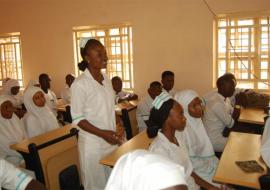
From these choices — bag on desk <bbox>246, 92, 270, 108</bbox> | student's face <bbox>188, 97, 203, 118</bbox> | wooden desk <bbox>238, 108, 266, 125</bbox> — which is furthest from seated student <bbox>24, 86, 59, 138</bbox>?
bag on desk <bbox>246, 92, 270, 108</bbox>

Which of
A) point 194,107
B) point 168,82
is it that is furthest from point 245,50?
point 194,107

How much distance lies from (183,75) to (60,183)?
4.10 metres

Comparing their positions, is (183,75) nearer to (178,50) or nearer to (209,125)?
(178,50)

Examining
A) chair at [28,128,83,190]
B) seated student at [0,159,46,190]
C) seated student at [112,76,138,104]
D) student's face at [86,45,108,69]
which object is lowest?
chair at [28,128,83,190]

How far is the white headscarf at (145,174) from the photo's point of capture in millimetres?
1126

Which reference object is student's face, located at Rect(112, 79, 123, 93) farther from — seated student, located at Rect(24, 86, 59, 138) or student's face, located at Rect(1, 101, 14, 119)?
student's face, located at Rect(1, 101, 14, 119)

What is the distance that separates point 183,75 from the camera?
634 cm

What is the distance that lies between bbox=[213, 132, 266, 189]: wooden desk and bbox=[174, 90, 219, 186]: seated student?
236mm

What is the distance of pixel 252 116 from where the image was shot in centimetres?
460

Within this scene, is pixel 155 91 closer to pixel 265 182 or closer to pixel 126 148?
pixel 126 148

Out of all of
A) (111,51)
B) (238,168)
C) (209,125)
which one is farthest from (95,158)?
Result: (111,51)

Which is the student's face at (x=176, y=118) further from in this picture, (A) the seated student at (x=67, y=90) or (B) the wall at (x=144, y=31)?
(A) the seated student at (x=67, y=90)

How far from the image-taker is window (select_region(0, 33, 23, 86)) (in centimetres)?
852

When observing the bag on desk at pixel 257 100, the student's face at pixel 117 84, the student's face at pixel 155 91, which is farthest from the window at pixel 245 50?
the student's face at pixel 117 84
